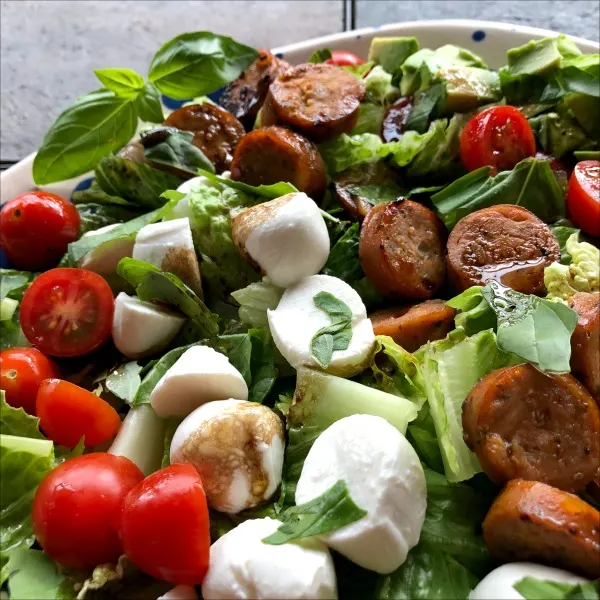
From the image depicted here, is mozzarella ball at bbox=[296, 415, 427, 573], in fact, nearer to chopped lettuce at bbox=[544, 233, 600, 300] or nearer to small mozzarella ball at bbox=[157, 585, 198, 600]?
small mozzarella ball at bbox=[157, 585, 198, 600]

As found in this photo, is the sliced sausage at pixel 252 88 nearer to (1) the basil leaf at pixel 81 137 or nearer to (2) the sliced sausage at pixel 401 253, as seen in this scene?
(1) the basil leaf at pixel 81 137

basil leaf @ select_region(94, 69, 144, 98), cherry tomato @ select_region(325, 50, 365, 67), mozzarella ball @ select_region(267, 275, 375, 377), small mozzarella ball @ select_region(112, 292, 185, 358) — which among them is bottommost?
small mozzarella ball @ select_region(112, 292, 185, 358)

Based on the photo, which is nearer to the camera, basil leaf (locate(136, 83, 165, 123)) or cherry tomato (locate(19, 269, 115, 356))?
cherry tomato (locate(19, 269, 115, 356))

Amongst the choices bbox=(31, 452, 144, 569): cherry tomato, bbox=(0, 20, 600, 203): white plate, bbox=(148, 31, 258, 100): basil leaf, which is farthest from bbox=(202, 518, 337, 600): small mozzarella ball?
bbox=(0, 20, 600, 203): white plate

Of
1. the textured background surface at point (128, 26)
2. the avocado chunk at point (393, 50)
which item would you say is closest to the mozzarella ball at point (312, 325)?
the avocado chunk at point (393, 50)

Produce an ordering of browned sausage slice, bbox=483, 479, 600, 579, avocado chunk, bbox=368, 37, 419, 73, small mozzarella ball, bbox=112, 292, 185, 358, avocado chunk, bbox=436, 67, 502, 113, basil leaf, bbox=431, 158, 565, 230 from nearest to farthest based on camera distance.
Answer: browned sausage slice, bbox=483, 479, 600, 579 < small mozzarella ball, bbox=112, 292, 185, 358 < basil leaf, bbox=431, 158, 565, 230 < avocado chunk, bbox=436, 67, 502, 113 < avocado chunk, bbox=368, 37, 419, 73

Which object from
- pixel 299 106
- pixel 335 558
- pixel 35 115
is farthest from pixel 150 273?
pixel 35 115

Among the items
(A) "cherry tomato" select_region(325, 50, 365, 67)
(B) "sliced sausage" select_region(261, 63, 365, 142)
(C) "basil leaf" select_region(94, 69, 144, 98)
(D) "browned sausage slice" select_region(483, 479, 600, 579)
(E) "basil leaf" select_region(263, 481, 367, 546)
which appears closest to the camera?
(D) "browned sausage slice" select_region(483, 479, 600, 579)

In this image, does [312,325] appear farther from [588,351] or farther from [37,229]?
[37,229]
